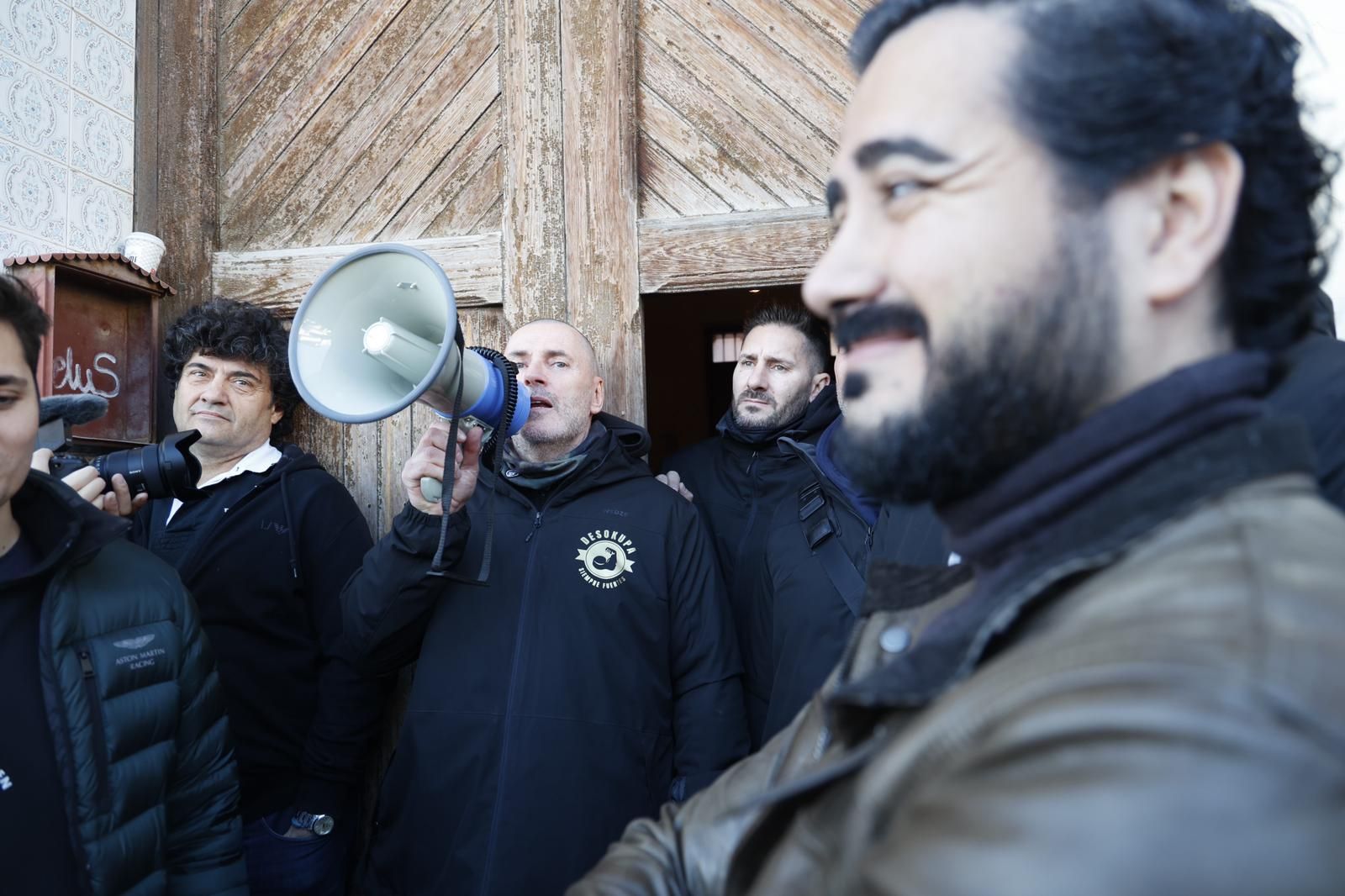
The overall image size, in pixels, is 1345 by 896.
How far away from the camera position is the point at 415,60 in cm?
308

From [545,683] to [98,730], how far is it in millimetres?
947

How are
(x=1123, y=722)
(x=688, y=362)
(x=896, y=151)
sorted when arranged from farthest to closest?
(x=688, y=362)
(x=896, y=151)
(x=1123, y=722)

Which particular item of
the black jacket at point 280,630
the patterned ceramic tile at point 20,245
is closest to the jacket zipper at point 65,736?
the black jacket at point 280,630

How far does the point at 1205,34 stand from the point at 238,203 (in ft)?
10.0

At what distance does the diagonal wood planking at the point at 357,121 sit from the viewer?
304 cm

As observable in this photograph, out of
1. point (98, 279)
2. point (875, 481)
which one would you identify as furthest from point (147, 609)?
point (875, 481)

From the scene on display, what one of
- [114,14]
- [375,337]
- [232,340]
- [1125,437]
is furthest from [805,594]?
[114,14]

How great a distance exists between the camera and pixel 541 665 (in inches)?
90.8

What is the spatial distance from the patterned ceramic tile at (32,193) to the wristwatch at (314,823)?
5.66 feet

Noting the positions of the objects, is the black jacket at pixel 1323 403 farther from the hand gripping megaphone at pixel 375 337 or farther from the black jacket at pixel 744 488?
the black jacket at pixel 744 488

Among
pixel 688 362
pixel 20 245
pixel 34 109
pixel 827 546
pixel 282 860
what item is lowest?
pixel 282 860

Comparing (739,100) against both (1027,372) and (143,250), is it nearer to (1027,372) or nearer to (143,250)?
(143,250)

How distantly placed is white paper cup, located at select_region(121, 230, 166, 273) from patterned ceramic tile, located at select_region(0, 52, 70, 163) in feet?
0.94

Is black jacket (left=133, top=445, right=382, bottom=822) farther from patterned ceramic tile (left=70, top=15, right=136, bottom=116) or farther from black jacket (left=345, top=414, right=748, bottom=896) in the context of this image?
patterned ceramic tile (left=70, top=15, right=136, bottom=116)
